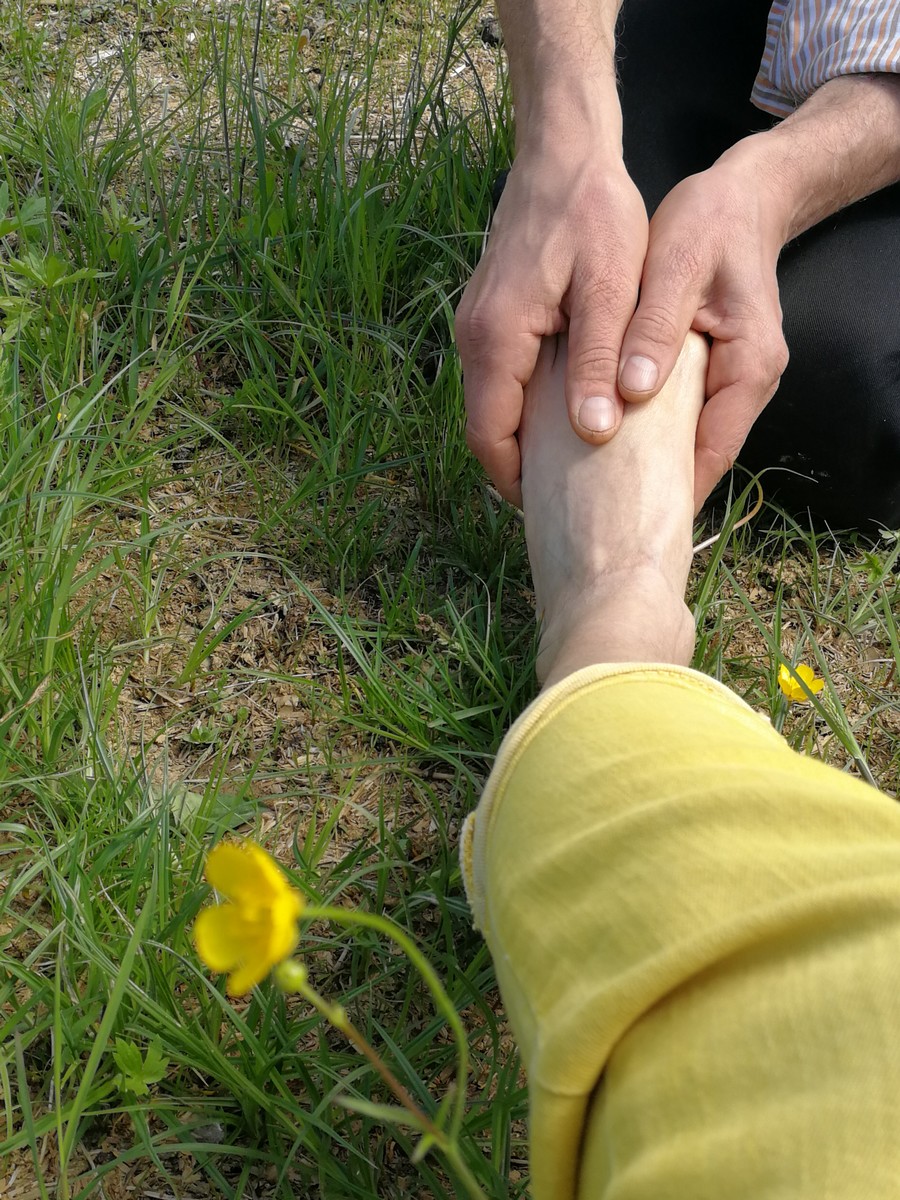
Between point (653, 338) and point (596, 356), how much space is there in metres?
0.07

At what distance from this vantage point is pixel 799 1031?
1.41 ft

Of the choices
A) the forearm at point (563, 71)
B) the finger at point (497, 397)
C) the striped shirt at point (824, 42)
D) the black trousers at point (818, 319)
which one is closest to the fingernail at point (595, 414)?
the finger at point (497, 397)

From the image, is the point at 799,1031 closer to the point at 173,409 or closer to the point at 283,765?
the point at 283,765

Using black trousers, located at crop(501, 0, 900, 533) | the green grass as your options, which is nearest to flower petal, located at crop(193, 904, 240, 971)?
the green grass

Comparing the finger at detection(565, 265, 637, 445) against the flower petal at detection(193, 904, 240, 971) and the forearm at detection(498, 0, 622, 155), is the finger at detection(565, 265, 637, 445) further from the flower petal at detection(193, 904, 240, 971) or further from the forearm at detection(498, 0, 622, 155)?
the flower petal at detection(193, 904, 240, 971)

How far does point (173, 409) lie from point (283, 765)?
1.99 ft

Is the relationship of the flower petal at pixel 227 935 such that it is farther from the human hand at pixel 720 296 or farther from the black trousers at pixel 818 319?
the black trousers at pixel 818 319

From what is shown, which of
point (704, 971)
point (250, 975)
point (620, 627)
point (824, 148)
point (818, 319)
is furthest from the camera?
point (818, 319)

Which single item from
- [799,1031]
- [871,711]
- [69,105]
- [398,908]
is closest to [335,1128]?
[398,908]

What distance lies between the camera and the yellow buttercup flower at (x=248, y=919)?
0.37m

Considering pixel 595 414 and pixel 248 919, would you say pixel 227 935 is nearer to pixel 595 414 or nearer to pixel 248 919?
pixel 248 919

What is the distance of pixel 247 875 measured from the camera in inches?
15.9

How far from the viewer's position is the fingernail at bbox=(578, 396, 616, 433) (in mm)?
1137

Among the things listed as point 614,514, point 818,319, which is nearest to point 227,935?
point 614,514
